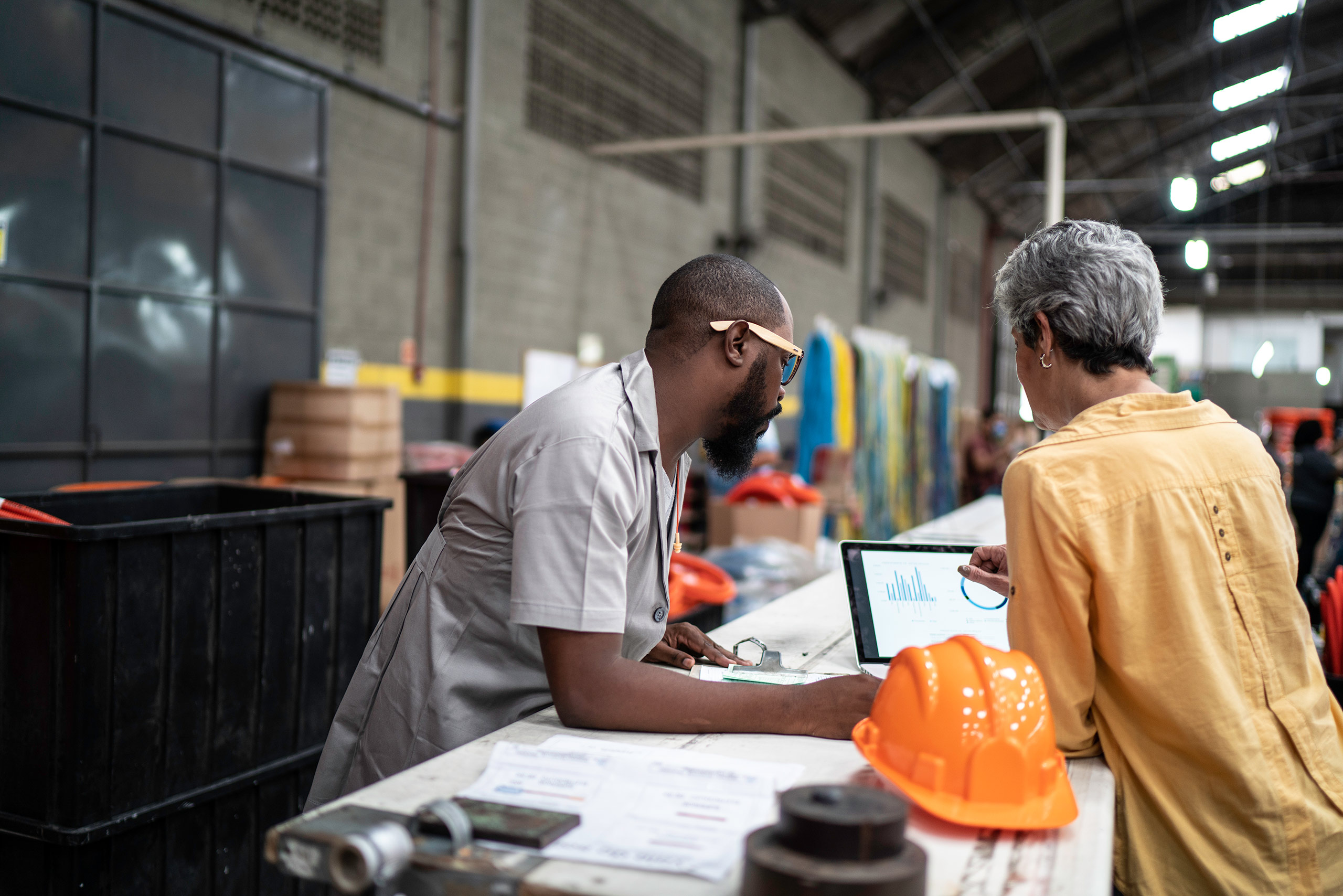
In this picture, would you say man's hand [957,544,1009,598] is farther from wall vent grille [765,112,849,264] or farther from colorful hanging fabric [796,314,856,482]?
wall vent grille [765,112,849,264]

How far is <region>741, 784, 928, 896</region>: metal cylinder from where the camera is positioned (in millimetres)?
906

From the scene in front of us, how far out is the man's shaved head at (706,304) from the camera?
1.75m

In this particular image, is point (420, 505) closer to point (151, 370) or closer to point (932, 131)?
point (151, 370)

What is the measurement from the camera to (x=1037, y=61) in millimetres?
13922

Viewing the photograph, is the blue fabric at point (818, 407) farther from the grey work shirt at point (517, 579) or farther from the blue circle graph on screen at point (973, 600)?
the grey work shirt at point (517, 579)

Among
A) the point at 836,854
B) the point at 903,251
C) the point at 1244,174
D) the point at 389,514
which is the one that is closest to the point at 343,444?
the point at 389,514

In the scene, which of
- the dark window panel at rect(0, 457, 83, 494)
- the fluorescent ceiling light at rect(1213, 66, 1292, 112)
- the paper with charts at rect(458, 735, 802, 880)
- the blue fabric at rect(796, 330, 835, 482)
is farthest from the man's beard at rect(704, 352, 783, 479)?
the fluorescent ceiling light at rect(1213, 66, 1292, 112)

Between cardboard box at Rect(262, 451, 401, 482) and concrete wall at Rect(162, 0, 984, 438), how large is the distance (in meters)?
0.89

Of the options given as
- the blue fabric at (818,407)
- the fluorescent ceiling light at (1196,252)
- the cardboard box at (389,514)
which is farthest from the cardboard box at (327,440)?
the fluorescent ceiling light at (1196,252)

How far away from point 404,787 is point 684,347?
86 centimetres

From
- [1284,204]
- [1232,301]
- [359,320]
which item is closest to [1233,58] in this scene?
[1284,204]

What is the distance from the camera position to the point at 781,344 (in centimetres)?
179

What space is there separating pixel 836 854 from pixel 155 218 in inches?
193

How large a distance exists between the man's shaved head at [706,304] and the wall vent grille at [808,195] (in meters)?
9.19
